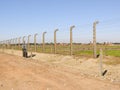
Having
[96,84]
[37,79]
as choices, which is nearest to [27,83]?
[37,79]

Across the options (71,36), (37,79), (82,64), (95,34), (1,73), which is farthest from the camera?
(71,36)

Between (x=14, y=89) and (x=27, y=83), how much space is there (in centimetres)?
91

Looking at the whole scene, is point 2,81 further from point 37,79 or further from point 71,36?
point 71,36

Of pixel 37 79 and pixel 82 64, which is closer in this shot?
pixel 37 79

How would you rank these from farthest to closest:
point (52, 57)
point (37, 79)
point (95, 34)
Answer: point (52, 57) → point (95, 34) → point (37, 79)

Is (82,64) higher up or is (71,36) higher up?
→ (71,36)

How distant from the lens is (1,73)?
1273cm

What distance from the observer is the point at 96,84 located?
9578mm

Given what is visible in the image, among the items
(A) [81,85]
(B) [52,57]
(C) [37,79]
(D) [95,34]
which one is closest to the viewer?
(A) [81,85]

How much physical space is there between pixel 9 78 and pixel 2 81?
1.92ft

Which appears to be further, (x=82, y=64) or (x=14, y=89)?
(x=82, y=64)

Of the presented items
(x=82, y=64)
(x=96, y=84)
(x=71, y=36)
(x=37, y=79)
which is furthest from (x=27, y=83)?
(x=71, y=36)

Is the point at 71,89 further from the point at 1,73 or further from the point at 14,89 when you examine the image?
the point at 1,73

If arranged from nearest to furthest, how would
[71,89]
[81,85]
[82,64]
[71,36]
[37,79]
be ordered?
[71,89]
[81,85]
[37,79]
[82,64]
[71,36]
